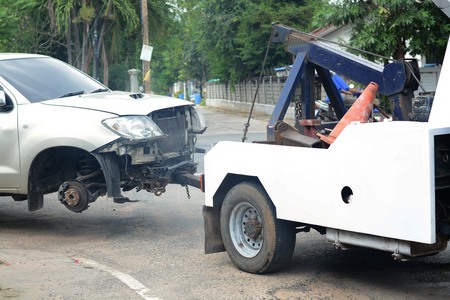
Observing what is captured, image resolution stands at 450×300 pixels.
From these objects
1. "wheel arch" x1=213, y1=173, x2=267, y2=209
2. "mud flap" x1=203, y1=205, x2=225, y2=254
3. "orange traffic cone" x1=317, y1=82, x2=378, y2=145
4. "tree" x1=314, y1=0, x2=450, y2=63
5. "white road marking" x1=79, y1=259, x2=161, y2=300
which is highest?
"tree" x1=314, y1=0, x2=450, y2=63

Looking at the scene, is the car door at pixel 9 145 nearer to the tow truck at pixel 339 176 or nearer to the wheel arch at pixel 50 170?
the wheel arch at pixel 50 170

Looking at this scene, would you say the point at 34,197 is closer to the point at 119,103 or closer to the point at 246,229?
the point at 119,103

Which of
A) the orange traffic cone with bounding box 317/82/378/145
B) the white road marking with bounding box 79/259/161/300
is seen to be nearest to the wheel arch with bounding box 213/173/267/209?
the orange traffic cone with bounding box 317/82/378/145

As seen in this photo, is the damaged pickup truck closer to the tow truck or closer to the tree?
the tow truck

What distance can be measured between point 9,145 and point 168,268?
2725 mm

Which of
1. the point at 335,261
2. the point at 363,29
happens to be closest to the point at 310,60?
the point at 335,261

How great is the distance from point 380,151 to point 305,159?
773 mm

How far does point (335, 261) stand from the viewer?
6.01 meters

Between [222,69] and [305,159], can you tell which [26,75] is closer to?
[305,159]

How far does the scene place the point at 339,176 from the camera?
4.64 metres

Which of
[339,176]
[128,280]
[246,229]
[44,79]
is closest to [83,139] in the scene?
[44,79]

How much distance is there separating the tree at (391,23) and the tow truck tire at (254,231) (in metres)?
13.4

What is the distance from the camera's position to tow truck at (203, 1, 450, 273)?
13.7 feet

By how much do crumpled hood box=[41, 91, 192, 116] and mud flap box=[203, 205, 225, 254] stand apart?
63.6 inches
